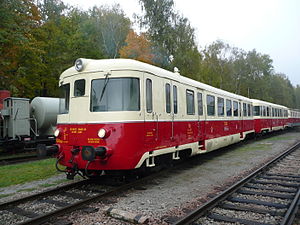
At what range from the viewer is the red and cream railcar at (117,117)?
20.1 ft

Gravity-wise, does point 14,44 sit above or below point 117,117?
above

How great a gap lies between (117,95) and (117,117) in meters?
0.54

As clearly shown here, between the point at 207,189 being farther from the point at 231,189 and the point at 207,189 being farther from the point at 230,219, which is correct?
the point at 230,219

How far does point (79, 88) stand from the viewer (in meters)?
6.98

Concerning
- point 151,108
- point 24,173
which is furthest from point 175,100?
point 24,173

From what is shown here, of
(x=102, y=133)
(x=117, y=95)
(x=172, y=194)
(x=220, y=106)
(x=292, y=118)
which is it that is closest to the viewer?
(x=102, y=133)

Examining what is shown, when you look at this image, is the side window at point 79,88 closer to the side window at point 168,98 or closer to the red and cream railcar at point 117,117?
the red and cream railcar at point 117,117

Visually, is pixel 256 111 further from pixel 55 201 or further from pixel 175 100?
pixel 55 201

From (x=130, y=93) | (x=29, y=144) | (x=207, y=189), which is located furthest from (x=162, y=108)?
(x=29, y=144)

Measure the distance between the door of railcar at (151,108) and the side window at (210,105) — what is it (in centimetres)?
432

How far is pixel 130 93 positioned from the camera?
20.9 feet

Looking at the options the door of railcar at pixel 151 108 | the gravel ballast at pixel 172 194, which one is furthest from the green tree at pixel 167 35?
the door of railcar at pixel 151 108

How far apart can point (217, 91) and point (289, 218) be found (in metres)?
8.16

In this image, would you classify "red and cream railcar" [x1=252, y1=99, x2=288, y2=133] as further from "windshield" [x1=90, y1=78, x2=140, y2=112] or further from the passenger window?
"windshield" [x1=90, y1=78, x2=140, y2=112]
